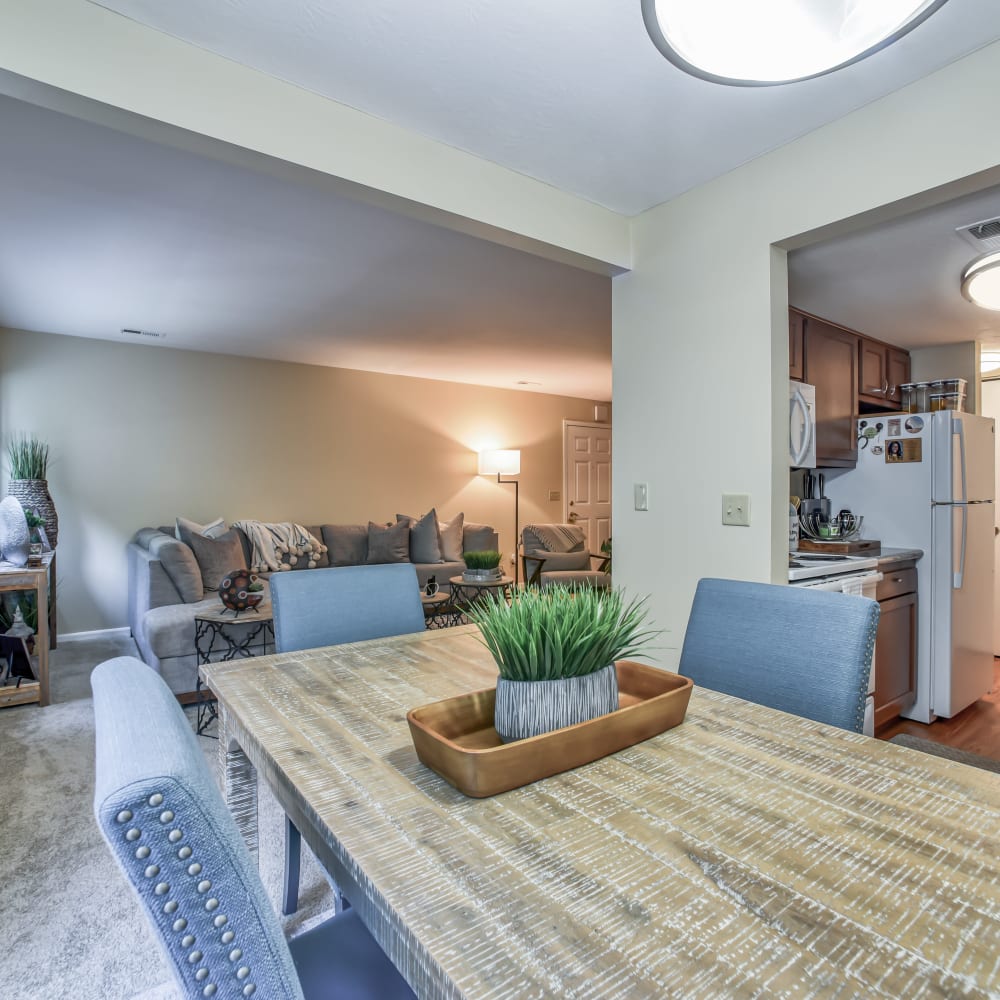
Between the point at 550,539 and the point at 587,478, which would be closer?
the point at 550,539

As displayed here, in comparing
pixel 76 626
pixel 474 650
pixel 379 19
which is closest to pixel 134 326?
pixel 76 626

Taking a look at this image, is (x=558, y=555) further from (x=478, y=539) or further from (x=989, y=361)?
(x=989, y=361)

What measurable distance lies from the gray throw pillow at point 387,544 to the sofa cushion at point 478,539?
66 centimetres

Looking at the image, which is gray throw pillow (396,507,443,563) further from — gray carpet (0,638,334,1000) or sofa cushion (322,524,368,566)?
gray carpet (0,638,334,1000)

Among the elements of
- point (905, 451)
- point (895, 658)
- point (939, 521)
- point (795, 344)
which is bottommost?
point (895, 658)

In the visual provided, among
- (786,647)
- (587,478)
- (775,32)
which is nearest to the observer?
(775,32)

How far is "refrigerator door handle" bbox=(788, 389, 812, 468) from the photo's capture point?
2.73 metres

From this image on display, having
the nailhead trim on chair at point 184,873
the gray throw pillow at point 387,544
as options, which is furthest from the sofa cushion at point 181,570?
the nailhead trim on chair at point 184,873

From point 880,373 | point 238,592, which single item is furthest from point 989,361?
point 238,592

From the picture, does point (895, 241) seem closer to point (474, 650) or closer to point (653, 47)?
point (653, 47)

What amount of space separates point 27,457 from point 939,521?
18.1ft

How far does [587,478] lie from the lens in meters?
7.92

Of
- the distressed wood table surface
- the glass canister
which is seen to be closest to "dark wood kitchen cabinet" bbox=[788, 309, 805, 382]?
the glass canister

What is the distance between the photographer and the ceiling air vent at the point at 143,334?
4.57m
